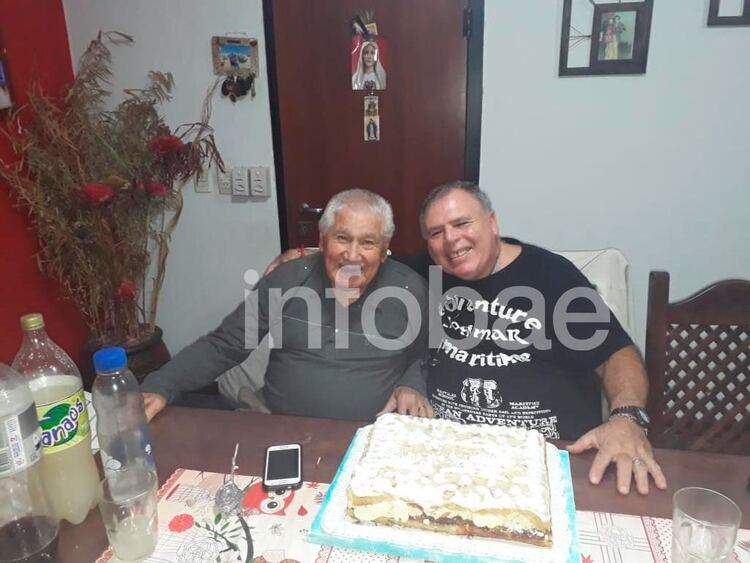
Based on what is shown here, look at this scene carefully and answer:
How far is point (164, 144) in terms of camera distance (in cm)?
237

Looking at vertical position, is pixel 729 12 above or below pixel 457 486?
above

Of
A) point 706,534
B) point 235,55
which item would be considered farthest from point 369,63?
point 706,534

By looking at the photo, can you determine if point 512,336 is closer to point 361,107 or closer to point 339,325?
point 339,325

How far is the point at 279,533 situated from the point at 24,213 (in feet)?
6.60

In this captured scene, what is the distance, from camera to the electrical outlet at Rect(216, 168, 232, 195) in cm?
259

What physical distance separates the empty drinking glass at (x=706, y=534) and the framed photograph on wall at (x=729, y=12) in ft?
6.13

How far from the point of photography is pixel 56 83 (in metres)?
2.50

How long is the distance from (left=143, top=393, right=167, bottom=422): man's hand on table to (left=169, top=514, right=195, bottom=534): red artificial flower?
35 centimetres

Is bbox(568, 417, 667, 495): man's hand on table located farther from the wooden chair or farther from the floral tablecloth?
the wooden chair

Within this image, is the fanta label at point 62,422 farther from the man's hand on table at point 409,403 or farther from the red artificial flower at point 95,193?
the red artificial flower at point 95,193

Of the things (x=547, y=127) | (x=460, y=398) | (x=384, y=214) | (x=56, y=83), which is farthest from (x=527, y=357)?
(x=56, y=83)

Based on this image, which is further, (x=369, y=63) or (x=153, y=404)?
(x=369, y=63)

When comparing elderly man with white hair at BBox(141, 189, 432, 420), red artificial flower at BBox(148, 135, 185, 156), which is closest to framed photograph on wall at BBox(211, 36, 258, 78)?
red artificial flower at BBox(148, 135, 185, 156)

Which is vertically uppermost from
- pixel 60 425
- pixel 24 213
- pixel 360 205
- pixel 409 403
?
pixel 360 205
